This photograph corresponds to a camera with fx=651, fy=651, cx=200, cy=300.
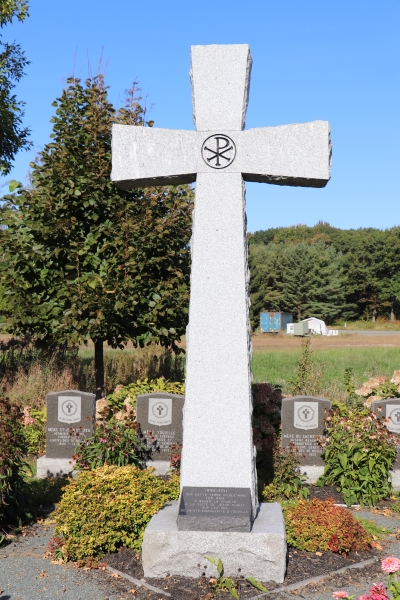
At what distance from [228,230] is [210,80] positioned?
50.8 inches

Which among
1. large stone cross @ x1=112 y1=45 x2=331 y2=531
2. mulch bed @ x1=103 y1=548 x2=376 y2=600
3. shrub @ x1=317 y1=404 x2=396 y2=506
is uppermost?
large stone cross @ x1=112 y1=45 x2=331 y2=531

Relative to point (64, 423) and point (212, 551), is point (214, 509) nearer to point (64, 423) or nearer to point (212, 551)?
point (212, 551)

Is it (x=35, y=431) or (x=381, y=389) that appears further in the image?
(x=35, y=431)

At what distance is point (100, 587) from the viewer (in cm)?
511

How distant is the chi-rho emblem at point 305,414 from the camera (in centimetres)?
884

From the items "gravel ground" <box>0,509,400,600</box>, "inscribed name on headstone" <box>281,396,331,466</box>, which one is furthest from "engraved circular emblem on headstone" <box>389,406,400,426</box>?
"gravel ground" <box>0,509,400,600</box>

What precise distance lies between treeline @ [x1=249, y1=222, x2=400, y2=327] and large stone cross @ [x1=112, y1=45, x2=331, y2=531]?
57028 millimetres

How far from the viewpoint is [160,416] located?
29.3 ft

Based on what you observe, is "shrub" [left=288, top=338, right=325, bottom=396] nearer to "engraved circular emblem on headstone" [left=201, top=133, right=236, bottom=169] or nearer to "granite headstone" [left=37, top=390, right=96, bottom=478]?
"granite headstone" [left=37, top=390, right=96, bottom=478]

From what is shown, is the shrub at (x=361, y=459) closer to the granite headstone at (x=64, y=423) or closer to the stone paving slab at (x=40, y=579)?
the granite headstone at (x=64, y=423)

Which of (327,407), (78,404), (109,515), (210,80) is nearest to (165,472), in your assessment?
(78,404)

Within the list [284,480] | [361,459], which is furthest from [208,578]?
[361,459]

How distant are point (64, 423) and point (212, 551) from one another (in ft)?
14.6

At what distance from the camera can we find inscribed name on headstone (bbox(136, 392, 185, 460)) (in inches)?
351
